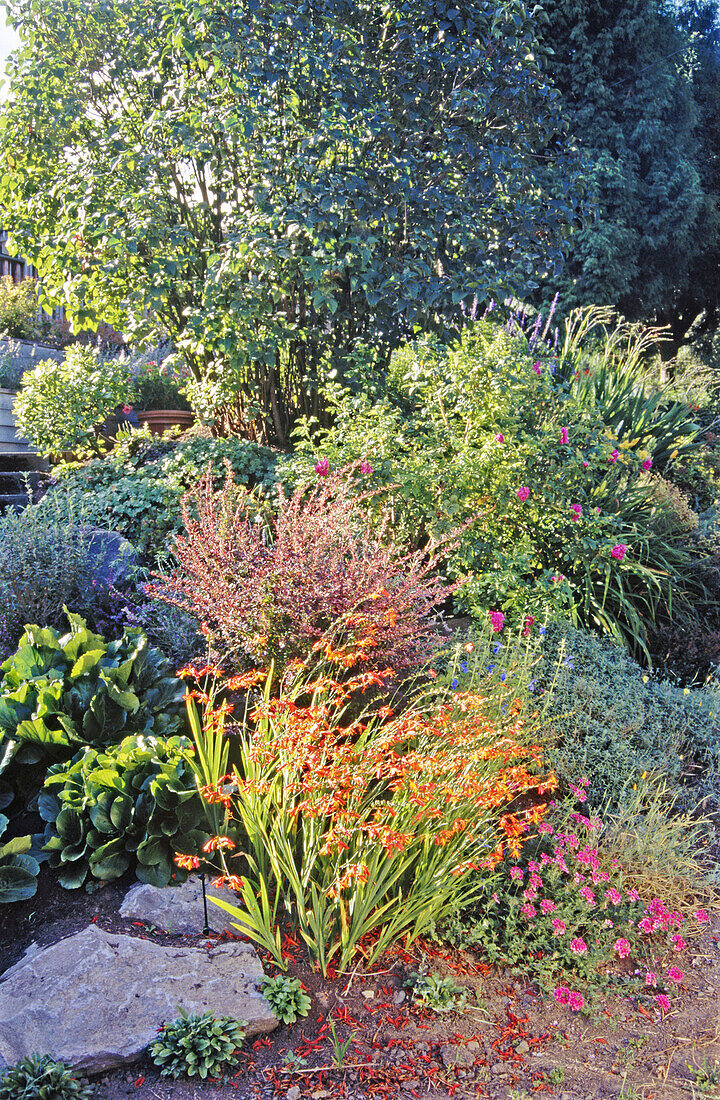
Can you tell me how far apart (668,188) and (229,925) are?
39.8 ft

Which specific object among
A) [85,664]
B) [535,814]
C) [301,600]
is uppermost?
[301,600]

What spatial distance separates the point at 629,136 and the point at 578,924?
12047 mm

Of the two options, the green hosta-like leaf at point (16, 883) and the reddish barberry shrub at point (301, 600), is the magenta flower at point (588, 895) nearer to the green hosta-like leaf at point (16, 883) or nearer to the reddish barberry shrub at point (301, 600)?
the reddish barberry shrub at point (301, 600)

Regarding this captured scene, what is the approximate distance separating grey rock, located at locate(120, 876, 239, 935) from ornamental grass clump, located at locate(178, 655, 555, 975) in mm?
96

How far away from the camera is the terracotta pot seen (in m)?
7.02

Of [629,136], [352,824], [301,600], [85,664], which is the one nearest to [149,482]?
[85,664]

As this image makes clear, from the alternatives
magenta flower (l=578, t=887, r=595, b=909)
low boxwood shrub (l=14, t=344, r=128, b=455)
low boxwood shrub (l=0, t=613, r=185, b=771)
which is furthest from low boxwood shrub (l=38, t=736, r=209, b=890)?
low boxwood shrub (l=14, t=344, r=128, b=455)

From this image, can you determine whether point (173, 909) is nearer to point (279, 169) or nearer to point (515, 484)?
point (515, 484)

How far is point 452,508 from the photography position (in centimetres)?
397

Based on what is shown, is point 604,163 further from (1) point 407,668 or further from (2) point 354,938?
(2) point 354,938

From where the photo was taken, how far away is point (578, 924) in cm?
249

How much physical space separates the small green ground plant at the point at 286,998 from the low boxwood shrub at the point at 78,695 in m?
0.99

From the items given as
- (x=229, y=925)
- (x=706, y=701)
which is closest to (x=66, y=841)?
(x=229, y=925)

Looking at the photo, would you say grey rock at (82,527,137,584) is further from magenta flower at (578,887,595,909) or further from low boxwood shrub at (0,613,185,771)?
magenta flower at (578,887,595,909)
